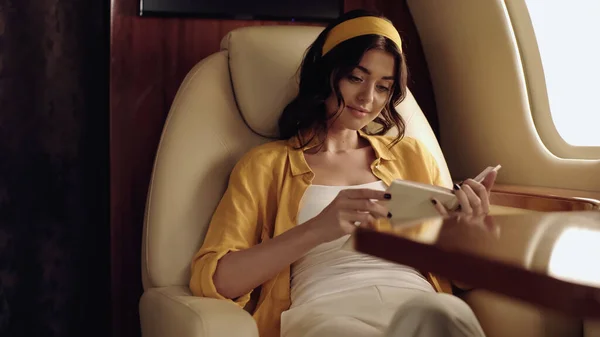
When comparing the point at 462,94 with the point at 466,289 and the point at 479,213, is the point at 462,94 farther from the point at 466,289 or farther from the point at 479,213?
the point at 479,213

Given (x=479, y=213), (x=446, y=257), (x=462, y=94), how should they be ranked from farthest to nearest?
(x=462, y=94) → (x=479, y=213) → (x=446, y=257)

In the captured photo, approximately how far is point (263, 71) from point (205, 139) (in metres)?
0.21

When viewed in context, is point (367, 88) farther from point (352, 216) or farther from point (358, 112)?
point (352, 216)

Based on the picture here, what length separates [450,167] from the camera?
2021 mm

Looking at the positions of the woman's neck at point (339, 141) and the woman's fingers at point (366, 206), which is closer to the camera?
the woman's fingers at point (366, 206)

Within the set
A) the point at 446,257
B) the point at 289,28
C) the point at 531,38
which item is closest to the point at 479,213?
the point at 446,257

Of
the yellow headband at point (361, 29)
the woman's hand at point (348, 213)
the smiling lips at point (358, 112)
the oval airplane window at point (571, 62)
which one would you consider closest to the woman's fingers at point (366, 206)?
the woman's hand at point (348, 213)

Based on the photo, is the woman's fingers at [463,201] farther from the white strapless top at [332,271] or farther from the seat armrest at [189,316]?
the seat armrest at [189,316]

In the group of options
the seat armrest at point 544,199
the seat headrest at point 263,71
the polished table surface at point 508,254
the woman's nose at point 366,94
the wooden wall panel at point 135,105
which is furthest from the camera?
the wooden wall panel at point 135,105

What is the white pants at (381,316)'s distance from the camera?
0.99 metres

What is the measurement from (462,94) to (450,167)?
0.22 metres

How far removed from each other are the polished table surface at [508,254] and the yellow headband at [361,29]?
63 centimetres

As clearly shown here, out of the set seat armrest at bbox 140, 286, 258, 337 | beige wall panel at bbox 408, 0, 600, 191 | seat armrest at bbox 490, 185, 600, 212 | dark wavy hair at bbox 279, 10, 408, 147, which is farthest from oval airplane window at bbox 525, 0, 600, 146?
seat armrest at bbox 140, 286, 258, 337

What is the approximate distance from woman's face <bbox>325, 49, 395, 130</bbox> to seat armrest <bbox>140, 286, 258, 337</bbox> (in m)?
0.49
